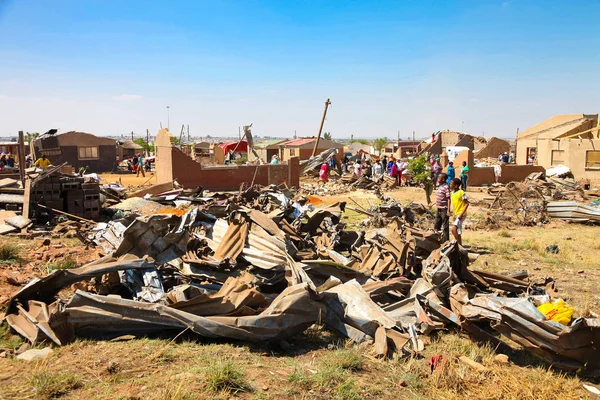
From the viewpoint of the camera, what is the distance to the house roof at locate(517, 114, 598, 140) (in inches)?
1235

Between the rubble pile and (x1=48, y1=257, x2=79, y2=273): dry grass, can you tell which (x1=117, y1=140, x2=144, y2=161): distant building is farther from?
the rubble pile

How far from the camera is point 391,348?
5031 millimetres

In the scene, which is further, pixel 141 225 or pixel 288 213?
pixel 288 213

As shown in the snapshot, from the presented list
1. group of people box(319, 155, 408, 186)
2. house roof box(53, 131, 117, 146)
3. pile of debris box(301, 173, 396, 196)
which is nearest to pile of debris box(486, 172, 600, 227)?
pile of debris box(301, 173, 396, 196)

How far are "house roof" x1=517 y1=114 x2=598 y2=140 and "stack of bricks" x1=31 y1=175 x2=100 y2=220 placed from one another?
28584 millimetres

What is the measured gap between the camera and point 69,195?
11.9m

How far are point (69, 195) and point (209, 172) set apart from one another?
7.84 m

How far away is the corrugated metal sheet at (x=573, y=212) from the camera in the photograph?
13727 millimetres

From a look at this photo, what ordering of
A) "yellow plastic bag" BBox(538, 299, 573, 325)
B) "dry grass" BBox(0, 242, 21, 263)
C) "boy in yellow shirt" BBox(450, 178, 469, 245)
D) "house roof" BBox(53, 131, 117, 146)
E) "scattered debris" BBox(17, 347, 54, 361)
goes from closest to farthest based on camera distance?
1. "scattered debris" BBox(17, 347, 54, 361)
2. "yellow plastic bag" BBox(538, 299, 573, 325)
3. "dry grass" BBox(0, 242, 21, 263)
4. "boy in yellow shirt" BBox(450, 178, 469, 245)
5. "house roof" BBox(53, 131, 117, 146)

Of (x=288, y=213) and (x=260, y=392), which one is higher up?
(x=288, y=213)

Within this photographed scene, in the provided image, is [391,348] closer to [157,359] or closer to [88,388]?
[157,359]

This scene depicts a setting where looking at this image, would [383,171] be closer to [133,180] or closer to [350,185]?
[350,185]

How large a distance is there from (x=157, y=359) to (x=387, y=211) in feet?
29.1

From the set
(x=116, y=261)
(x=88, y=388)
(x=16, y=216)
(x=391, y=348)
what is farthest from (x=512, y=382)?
(x=16, y=216)
